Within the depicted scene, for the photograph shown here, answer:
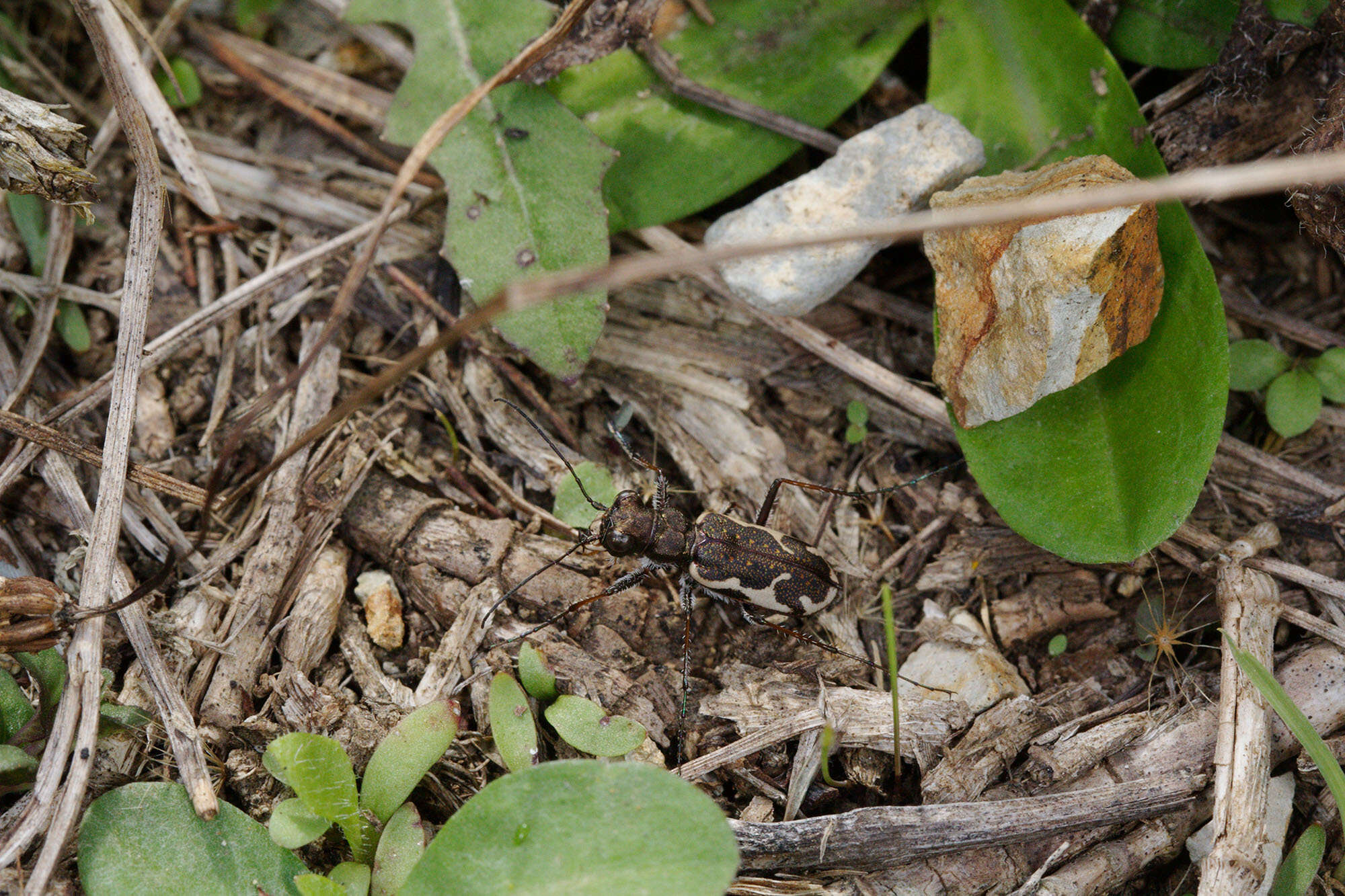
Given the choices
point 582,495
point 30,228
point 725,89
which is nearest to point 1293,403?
point 725,89

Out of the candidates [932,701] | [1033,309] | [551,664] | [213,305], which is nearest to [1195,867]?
[932,701]

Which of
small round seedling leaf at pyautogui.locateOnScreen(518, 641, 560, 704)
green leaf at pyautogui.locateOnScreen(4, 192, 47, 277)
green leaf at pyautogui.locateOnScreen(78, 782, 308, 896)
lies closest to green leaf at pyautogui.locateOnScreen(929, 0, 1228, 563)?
small round seedling leaf at pyautogui.locateOnScreen(518, 641, 560, 704)

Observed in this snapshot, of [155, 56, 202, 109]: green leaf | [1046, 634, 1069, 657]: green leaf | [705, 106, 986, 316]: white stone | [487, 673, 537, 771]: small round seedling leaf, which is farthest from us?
[155, 56, 202, 109]: green leaf

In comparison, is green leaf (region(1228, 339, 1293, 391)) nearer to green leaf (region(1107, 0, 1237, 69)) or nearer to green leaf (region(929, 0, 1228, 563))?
green leaf (region(929, 0, 1228, 563))

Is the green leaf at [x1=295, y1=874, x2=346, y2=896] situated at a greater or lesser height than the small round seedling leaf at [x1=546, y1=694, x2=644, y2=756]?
greater

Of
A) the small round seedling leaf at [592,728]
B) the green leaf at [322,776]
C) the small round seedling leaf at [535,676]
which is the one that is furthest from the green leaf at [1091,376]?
the green leaf at [322,776]

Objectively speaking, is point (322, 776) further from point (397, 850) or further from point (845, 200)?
point (845, 200)
